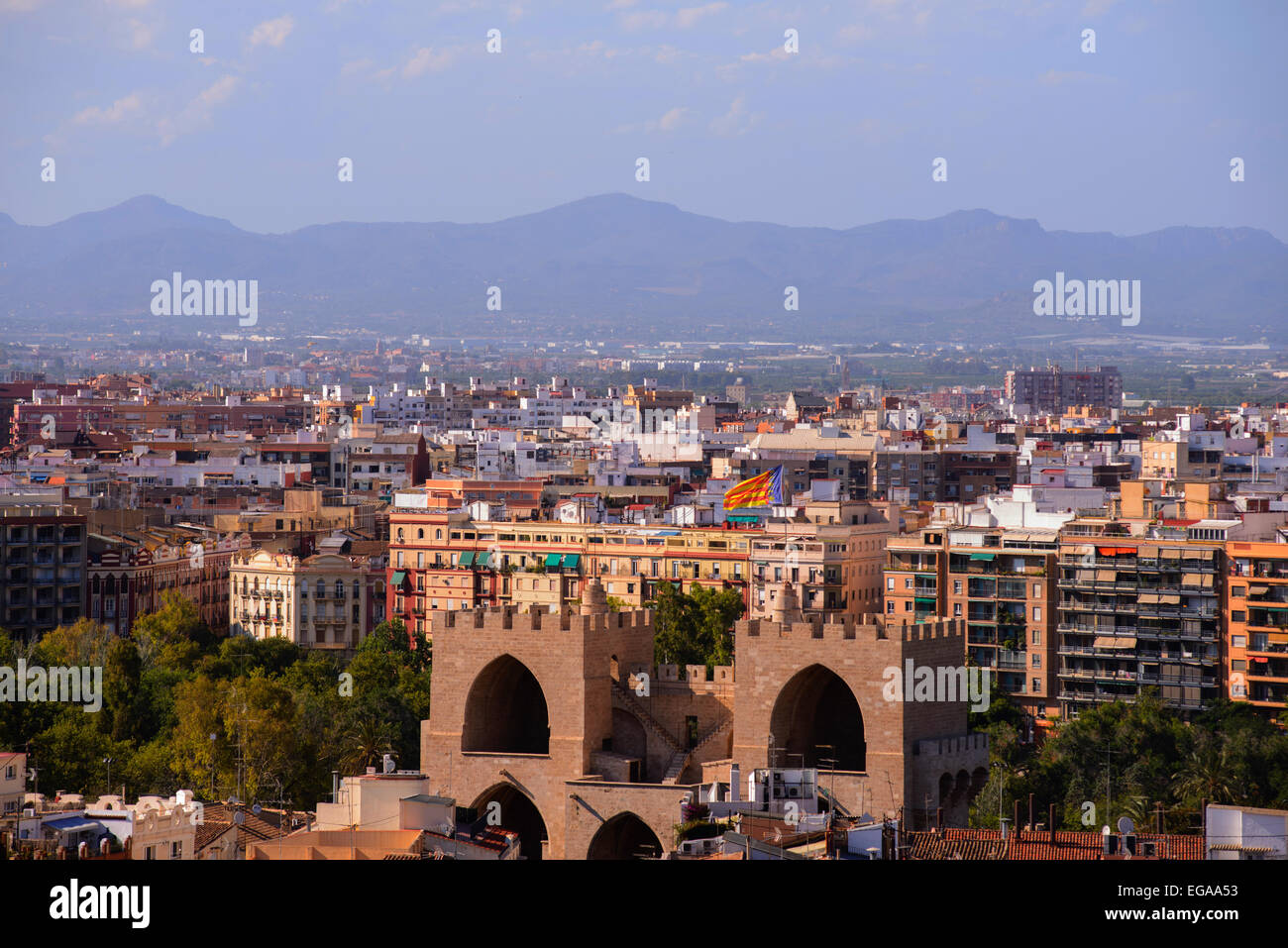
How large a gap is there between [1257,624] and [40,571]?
27235 mm

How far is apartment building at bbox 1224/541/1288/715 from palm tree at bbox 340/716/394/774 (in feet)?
55.1

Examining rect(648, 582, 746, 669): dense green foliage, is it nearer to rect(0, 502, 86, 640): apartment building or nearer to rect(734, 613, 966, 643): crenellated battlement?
rect(734, 613, 966, 643): crenellated battlement

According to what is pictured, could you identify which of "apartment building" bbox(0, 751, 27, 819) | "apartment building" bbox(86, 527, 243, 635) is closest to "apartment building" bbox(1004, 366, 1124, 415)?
"apartment building" bbox(86, 527, 243, 635)

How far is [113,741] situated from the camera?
40281 mm

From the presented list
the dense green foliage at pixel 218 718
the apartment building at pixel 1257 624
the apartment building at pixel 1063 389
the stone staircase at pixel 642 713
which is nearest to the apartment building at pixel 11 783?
the dense green foliage at pixel 218 718

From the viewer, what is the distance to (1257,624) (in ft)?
157

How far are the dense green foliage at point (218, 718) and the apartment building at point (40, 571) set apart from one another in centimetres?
462

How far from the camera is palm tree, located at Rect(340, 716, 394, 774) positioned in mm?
39031

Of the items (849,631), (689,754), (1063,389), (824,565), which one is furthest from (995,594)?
(1063,389)

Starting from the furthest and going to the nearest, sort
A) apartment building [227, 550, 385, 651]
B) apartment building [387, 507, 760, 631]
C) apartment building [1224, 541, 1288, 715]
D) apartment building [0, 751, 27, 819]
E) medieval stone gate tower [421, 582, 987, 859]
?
apartment building [227, 550, 385, 651] < apartment building [387, 507, 760, 631] < apartment building [1224, 541, 1288, 715] < medieval stone gate tower [421, 582, 987, 859] < apartment building [0, 751, 27, 819]

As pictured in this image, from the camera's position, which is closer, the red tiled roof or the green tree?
the red tiled roof

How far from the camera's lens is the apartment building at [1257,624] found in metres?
47.4

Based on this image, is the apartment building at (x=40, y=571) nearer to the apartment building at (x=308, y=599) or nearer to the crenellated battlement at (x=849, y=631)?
the apartment building at (x=308, y=599)
